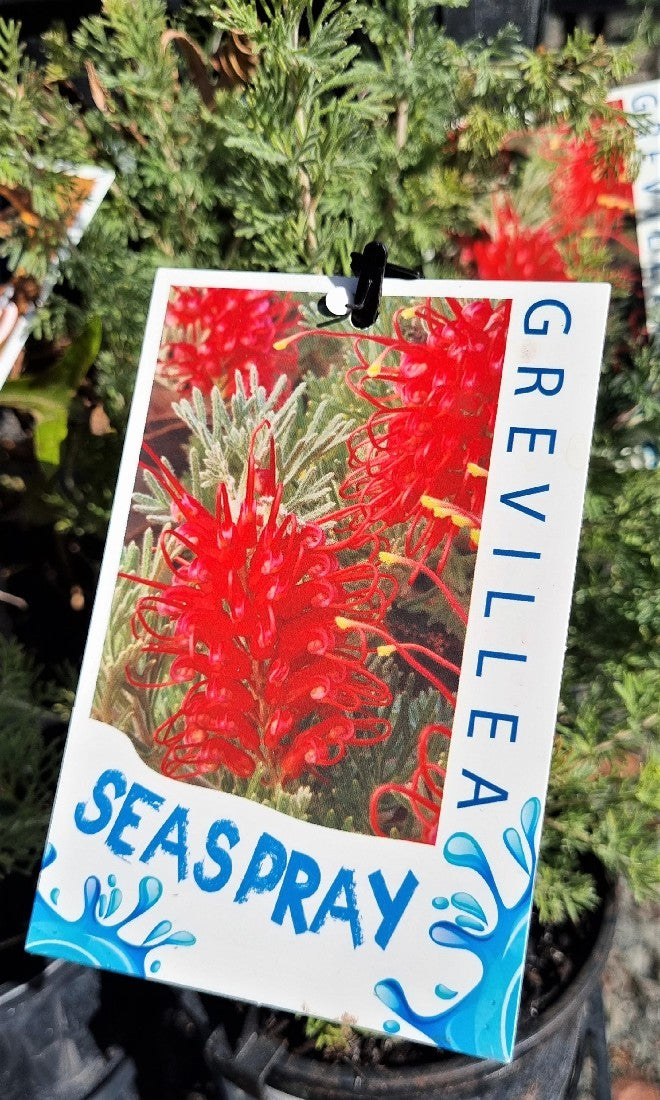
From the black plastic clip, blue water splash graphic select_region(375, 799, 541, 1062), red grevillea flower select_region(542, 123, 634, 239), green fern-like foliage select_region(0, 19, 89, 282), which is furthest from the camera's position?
red grevillea flower select_region(542, 123, 634, 239)

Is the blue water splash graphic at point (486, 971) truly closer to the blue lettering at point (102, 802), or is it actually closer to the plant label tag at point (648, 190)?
the blue lettering at point (102, 802)

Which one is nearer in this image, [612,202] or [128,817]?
[128,817]

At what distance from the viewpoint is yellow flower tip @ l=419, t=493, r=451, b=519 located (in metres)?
0.58

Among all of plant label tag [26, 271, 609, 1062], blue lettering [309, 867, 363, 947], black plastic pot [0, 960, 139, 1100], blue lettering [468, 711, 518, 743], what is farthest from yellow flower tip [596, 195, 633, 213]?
black plastic pot [0, 960, 139, 1100]

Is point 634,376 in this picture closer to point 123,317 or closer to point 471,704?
point 471,704

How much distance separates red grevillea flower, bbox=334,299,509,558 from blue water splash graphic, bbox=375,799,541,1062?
195 mm

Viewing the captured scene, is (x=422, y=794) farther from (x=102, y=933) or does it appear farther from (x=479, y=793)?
(x=102, y=933)

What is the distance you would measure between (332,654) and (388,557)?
8 centimetres

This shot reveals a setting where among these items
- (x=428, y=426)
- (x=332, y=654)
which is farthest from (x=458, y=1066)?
(x=428, y=426)

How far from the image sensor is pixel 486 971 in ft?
1.72

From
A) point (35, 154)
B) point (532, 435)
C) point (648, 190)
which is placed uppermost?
point (648, 190)

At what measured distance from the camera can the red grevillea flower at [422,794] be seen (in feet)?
1.81

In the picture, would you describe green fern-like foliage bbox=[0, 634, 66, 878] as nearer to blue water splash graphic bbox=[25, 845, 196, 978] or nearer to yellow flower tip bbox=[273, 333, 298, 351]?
blue water splash graphic bbox=[25, 845, 196, 978]

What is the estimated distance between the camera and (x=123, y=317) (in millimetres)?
861
